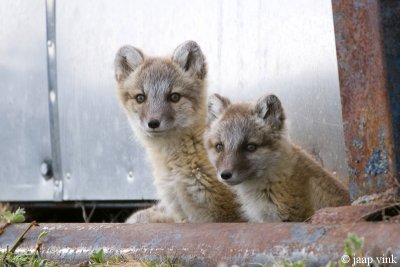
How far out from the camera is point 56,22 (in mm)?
6473

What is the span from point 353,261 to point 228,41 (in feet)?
9.28

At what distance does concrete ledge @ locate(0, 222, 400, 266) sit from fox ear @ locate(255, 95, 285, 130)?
38.3 inches

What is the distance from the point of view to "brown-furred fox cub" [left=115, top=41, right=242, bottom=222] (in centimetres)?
493

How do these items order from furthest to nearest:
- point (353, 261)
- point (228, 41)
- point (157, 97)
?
point (228, 41), point (157, 97), point (353, 261)

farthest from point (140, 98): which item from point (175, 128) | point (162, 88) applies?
point (175, 128)

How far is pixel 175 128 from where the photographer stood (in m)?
5.11

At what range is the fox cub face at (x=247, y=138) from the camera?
4.52 meters

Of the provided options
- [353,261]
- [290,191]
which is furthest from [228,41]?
[353,261]

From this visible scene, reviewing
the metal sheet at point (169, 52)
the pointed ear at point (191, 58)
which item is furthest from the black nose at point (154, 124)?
the metal sheet at point (169, 52)

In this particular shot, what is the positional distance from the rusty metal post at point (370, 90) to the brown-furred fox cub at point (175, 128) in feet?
4.46

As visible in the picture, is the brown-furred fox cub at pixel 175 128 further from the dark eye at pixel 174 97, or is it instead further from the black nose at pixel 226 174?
the black nose at pixel 226 174

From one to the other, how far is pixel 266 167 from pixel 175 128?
78 centimetres

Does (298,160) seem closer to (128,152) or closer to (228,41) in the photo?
(228,41)

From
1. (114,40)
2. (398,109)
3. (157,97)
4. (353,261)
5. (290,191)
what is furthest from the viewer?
(114,40)
